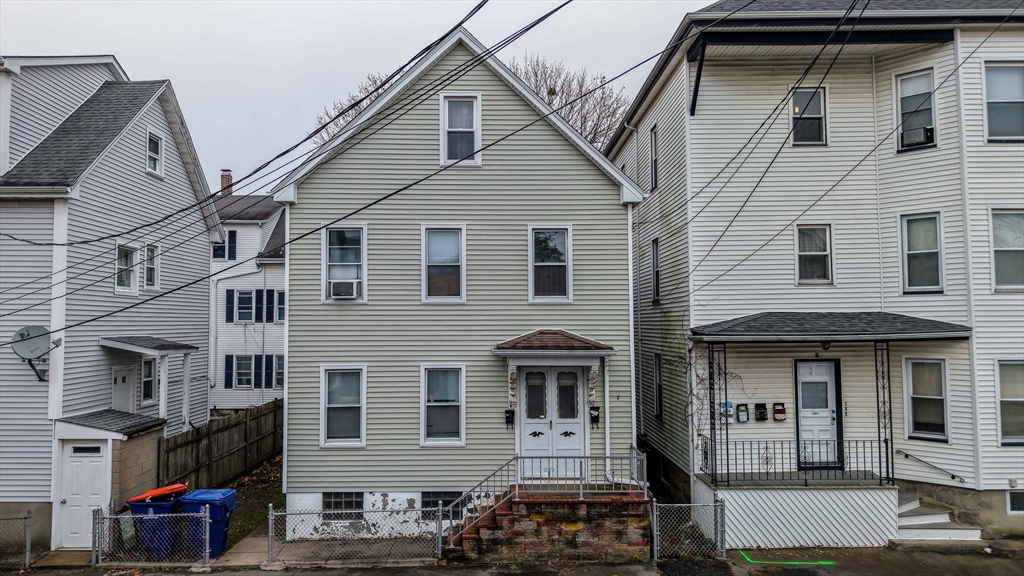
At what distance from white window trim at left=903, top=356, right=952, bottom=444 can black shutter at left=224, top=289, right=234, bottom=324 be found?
24.0 metres

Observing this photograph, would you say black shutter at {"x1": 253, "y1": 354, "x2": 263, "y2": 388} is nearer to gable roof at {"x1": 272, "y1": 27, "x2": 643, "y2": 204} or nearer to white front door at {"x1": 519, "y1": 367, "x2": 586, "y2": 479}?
gable roof at {"x1": 272, "y1": 27, "x2": 643, "y2": 204}

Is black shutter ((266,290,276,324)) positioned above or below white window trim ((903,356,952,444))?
above

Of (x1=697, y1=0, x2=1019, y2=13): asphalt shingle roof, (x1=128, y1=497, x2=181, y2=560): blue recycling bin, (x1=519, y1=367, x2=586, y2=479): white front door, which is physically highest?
(x1=697, y1=0, x2=1019, y2=13): asphalt shingle roof

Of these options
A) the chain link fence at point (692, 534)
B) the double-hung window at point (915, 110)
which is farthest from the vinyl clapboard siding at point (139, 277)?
the double-hung window at point (915, 110)

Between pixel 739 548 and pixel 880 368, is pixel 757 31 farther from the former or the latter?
pixel 739 548

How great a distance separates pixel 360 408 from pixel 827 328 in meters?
9.24

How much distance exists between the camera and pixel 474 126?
42.4 ft

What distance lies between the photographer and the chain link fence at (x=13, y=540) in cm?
1085

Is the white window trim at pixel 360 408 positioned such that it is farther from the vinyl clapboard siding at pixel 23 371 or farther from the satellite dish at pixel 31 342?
the vinyl clapboard siding at pixel 23 371

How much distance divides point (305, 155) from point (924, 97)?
41.4 ft

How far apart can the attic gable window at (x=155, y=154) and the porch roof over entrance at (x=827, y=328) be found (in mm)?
13390

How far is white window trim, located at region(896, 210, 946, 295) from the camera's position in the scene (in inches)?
482

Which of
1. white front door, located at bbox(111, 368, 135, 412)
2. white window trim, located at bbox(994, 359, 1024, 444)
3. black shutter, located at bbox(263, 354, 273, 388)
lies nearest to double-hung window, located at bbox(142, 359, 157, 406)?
white front door, located at bbox(111, 368, 135, 412)

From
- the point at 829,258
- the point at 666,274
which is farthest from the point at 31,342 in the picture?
the point at 829,258
